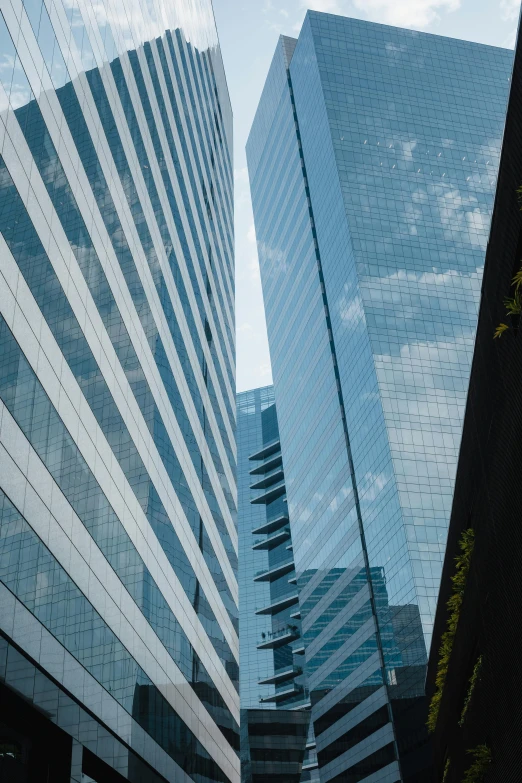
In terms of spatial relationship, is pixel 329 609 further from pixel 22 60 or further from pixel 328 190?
pixel 22 60

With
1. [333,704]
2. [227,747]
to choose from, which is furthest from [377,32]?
[227,747]

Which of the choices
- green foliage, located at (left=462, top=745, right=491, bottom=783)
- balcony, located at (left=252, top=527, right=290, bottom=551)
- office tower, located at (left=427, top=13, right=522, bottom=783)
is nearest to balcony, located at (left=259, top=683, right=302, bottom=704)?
balcony, located at (left=252, top=527, right=290, bottom=551)

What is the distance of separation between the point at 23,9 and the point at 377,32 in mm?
126638

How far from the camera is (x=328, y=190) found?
119625mm

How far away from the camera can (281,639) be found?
472 ft

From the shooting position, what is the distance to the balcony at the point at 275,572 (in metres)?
152

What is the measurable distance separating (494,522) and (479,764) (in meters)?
5.63

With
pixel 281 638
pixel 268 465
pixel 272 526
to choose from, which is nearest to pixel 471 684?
pixel 281 638

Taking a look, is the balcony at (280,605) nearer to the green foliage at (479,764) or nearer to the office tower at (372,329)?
the office tower at (372,329)

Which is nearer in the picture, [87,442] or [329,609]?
[87,442]

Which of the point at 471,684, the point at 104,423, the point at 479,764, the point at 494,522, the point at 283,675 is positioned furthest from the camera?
the point at 283,675

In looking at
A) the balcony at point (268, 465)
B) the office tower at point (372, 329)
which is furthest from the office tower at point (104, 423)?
the balcony at point (268, 465)

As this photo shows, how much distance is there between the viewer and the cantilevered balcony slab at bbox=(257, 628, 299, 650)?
144 m

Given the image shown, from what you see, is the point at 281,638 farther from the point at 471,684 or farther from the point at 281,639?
the point at 471,684
